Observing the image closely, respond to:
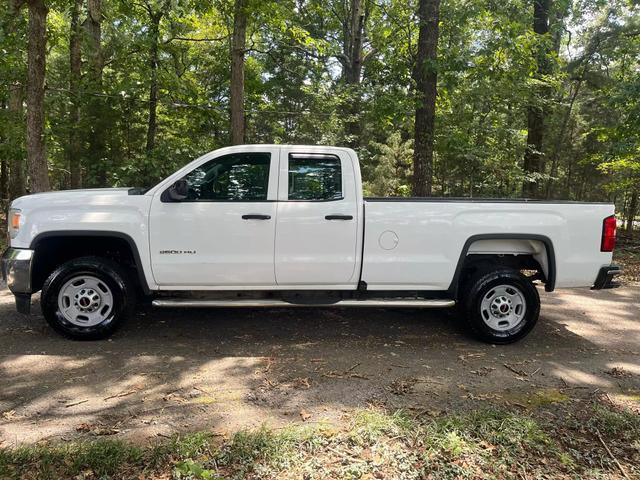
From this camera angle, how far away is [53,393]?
12.4 ft

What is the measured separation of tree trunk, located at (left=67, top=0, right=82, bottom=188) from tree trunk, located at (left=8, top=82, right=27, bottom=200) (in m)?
1.18

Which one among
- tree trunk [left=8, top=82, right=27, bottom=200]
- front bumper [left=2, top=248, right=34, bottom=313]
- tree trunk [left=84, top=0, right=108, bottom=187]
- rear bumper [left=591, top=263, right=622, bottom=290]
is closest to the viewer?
front bumper [left=2, top=248, right=34, bottom=313]

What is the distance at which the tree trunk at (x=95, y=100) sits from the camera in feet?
38.9

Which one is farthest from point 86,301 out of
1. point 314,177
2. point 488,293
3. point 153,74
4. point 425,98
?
point 153,74

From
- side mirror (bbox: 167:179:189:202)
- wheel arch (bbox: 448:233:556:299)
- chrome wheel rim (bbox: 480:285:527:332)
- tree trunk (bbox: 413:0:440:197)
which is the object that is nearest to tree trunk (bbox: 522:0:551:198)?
tree trunk (bbox: 413:0:440:197)

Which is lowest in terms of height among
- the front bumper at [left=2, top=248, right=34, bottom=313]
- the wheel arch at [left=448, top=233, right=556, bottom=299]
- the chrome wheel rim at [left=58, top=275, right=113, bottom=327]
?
the chrome wheel rim at [left=58, top=275, right=113, bottom=327]

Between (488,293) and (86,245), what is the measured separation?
4.23 m

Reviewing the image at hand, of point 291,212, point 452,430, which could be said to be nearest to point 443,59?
point 291,212

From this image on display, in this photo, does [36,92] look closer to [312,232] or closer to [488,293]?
[312,232]

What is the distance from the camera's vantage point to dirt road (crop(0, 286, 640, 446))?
3.46 metres

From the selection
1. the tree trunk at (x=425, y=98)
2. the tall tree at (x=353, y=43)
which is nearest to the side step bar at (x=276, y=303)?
the tree trunk at (x=425, y=98)

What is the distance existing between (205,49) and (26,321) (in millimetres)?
Answer: 15033

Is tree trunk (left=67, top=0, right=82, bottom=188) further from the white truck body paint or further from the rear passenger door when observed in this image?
the rear passenger door

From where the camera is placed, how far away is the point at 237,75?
11367mm
